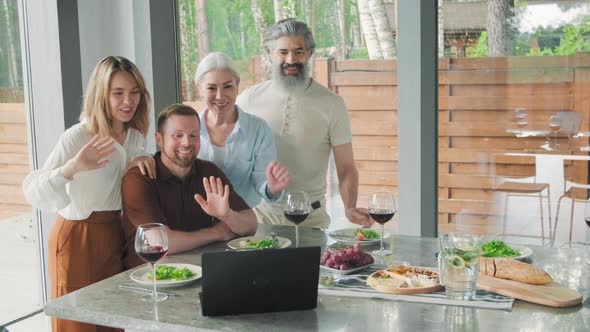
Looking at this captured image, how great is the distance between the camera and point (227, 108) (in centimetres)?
333

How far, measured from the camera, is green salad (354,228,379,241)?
2627 mm

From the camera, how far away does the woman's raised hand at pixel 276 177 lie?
118 inches

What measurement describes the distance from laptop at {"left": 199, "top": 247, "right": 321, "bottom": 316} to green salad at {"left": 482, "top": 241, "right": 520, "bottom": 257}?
2.40 ft

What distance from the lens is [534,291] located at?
1.93m

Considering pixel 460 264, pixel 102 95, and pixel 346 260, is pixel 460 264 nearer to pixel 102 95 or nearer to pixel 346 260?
pixel 346 260

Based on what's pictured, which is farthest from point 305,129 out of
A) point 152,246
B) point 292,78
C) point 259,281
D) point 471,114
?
point 259,281

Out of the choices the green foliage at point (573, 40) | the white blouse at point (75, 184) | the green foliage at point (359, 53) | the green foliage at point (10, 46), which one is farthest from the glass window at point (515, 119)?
the green foliage at point (10, 46)

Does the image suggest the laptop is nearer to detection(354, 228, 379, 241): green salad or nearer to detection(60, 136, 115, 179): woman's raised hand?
detection(354, 228, 379, 241): green salad

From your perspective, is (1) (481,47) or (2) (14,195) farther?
(2) (14,195)

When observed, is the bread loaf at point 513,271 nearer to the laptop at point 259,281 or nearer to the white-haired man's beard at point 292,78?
the laptop at point 259,281

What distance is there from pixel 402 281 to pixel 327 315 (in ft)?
0.98

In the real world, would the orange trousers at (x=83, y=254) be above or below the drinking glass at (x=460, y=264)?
below

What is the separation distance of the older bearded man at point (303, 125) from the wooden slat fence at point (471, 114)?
368 mm

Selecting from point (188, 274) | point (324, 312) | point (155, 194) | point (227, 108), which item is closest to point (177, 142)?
point (155, 194)
